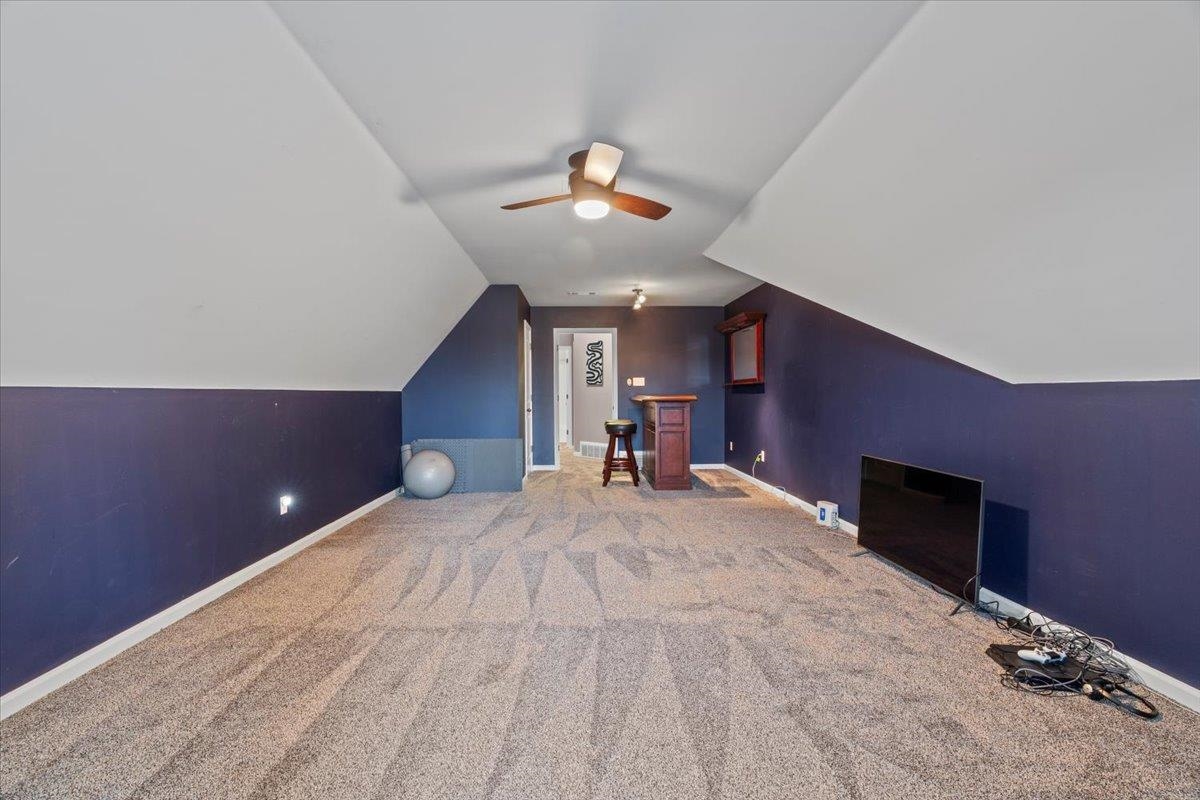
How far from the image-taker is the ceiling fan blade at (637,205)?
244cm

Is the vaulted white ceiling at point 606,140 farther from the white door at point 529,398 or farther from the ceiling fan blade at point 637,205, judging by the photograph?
the white door at point 529,398

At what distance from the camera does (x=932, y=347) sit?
2.69 meters

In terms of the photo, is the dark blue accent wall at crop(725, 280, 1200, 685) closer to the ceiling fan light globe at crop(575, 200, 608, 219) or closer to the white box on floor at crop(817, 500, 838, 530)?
the white box on floor at crop(817, 500, 838, 530)

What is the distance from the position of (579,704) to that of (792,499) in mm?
3499

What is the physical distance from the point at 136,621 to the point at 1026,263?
4.11 metres

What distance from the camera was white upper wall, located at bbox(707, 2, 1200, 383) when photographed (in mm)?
1277

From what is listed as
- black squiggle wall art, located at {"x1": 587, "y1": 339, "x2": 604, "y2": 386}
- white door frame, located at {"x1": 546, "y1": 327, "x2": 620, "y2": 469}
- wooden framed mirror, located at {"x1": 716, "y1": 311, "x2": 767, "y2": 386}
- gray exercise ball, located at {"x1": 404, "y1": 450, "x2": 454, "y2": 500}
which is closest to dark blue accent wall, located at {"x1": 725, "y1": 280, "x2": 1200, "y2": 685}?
wooden framed mirror, located at {"x1": 716, "y1": 311, "x2": 767, "y2": 386}

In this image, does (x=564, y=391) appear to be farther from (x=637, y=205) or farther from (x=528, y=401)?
(x=637, y=205)

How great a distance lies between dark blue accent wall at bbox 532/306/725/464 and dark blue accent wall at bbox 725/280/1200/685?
3128 mm

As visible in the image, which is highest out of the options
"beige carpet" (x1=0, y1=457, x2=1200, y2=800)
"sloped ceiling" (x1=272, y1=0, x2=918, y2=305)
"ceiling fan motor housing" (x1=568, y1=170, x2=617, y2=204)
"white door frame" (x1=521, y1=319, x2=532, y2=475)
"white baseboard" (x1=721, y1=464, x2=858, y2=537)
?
"sloped ceiling" (x1=272, y1=0, x2=918, y2=305)

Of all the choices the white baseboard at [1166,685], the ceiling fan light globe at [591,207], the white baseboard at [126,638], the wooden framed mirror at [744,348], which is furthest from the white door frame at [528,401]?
the white baseboard at [1166,685]

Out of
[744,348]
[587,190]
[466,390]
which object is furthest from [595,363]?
[587,190]

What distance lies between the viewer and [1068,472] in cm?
212

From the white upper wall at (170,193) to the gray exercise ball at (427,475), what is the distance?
208cm
